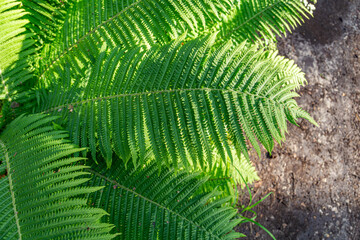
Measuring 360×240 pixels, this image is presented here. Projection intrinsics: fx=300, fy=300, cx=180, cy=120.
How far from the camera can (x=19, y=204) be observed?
41.9 inches

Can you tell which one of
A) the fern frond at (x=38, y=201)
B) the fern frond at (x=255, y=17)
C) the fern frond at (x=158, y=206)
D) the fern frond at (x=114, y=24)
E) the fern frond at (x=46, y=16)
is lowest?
the fern frond at (x=158, y=206)

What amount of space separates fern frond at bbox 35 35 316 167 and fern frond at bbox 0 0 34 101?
1.26 ft

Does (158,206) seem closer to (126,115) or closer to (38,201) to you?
(126,115)

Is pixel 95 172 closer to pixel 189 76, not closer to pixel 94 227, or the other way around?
pixel 94 227

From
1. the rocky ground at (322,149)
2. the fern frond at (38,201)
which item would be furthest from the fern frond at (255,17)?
the fern frond at (38,201)

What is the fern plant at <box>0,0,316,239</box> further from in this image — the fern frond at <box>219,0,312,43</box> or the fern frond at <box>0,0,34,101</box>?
the fern frond at <box>219,0,312,43</box>

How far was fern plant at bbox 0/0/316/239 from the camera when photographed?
1168mm

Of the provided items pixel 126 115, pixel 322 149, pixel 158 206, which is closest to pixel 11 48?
pixel 126 115

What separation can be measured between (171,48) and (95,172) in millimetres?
752

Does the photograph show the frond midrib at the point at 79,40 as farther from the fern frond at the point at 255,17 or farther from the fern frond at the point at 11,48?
the fern frond at the point at 255,17

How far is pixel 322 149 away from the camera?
9.90ft

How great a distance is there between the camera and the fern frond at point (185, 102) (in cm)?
129

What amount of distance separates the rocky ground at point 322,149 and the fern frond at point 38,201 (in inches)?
73.8

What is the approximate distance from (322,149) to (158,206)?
2.20m
